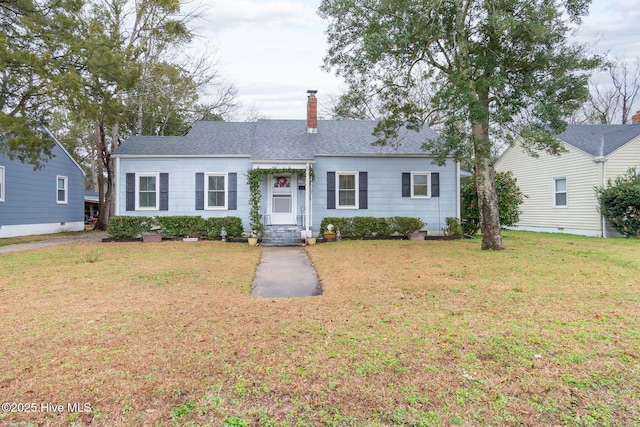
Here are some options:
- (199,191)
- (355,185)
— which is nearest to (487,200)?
(355,185)

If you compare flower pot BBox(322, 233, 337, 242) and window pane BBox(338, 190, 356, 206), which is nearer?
flower pot BBox(322, 233, 337, 242)

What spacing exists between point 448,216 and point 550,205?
6.68 meters

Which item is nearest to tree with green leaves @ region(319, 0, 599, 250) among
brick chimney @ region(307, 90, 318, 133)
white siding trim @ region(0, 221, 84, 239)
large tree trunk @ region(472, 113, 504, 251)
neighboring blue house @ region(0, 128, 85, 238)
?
A: large tree trunk @ region(472, 113, 504, 251)

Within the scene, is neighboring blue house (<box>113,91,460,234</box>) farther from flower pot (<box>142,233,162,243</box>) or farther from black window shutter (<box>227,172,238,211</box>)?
flower pot (<box>142,233,162,243</box>)

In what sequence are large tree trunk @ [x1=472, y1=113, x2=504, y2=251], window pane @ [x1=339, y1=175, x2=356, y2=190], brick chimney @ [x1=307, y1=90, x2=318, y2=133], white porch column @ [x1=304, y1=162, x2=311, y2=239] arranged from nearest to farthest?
large tree trunk @ [x1=472, y1=113, x2=504, y2=251] → white porch column @ [x1=304, y1=162, x2=311, y2=239] → window pane @ [x1=339, y1=175, x2=356, y2=190] → brick chimney @ [x1=307, y1=90, x2=318, y2=133]

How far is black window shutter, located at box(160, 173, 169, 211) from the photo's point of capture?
14.0m

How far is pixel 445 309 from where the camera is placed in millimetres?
4883

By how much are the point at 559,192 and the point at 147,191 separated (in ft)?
59.0

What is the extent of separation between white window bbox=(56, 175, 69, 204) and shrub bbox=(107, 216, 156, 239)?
25.5 ft

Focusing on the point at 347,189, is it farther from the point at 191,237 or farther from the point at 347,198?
the point at 191,237

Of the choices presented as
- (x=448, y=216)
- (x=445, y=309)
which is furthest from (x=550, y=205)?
(x=445, y=309)

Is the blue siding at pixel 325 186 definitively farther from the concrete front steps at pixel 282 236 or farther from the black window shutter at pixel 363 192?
the concrete front steps at pixel 282 236

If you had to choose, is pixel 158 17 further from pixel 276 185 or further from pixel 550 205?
pixel 550 205

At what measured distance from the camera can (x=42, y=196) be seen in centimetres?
1758
